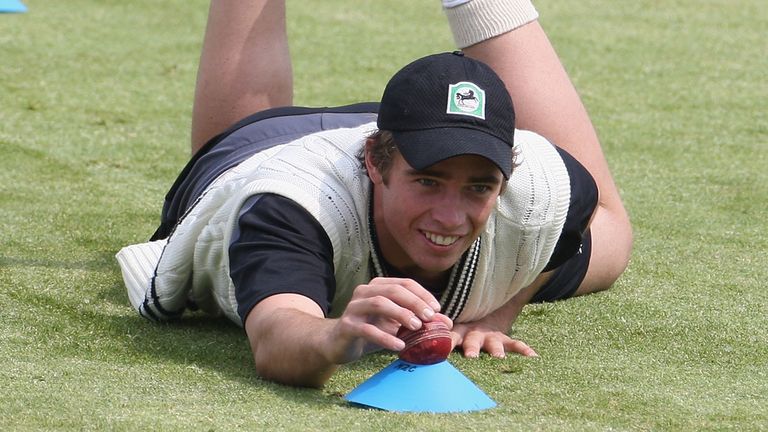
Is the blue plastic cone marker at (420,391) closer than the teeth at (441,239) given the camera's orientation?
Yes

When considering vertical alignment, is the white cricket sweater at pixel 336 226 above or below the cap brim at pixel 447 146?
below

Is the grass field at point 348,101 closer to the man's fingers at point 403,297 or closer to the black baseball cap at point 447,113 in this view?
the man's fingers at point 403,297

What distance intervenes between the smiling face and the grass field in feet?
0.89

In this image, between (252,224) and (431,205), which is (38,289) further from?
(431,205)

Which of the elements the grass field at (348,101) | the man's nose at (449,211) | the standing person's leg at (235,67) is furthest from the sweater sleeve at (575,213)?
the standing person's leg at (235,67)

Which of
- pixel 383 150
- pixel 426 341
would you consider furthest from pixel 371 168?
pixel 426 341

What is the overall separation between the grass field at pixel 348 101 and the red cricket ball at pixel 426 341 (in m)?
0.13

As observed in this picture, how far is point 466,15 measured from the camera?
11.2ft

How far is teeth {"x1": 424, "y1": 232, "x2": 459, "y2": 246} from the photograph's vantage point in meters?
2.42

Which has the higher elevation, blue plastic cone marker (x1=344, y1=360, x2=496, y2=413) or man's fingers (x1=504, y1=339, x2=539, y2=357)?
blue plastic cone marker (x1=344, y1=360, x2=496, y2=413)

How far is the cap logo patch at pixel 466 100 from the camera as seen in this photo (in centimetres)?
239

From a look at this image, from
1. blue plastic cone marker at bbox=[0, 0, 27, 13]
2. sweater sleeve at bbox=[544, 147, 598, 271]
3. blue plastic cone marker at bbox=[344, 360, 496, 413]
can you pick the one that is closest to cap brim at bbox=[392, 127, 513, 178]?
blue plastic cone marker at bbox=[344, 360, 496, 413]

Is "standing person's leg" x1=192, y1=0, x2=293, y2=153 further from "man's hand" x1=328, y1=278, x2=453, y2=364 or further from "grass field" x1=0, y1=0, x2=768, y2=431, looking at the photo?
"man's hand" x1=328, y1=278, x2=453, y2=364

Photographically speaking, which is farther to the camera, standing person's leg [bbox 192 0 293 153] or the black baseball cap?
standing person's leg [bbox 192 0 293 153]
